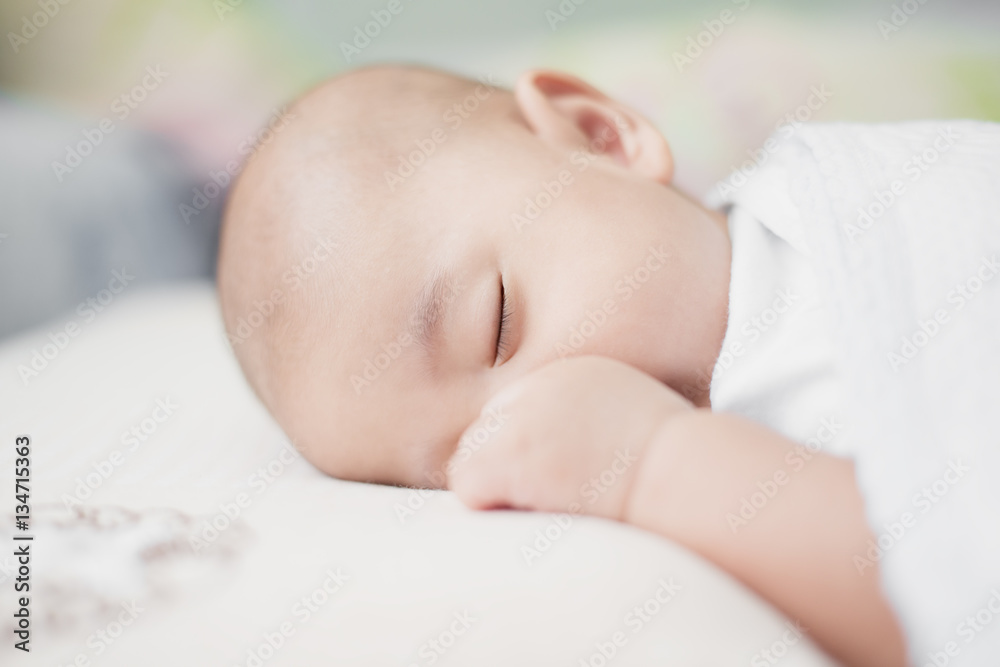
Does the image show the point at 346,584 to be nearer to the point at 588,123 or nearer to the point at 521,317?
the point at 521,317

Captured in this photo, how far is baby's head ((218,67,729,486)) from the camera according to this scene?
3.20 feet

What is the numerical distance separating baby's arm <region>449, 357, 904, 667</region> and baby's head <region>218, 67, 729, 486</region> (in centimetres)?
13

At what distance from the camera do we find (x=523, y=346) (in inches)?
38.7

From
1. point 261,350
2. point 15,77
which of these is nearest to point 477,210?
point 261,350

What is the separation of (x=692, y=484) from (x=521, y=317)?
343mm

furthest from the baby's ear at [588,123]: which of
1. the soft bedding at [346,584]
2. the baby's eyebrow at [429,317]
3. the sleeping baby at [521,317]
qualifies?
the soft bedding at [346,584]

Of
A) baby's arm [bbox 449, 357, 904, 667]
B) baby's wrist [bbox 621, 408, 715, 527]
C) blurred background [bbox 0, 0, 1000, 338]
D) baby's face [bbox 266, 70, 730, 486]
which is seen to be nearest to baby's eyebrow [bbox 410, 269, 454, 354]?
baby's face [bbox 266, 70, 730, 486]

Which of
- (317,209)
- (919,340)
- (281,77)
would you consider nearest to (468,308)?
(317,209)

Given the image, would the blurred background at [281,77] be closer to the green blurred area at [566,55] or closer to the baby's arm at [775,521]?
the green blurred area at [566,55]

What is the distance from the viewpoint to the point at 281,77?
2.19m

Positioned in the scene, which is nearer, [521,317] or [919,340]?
[919,340]

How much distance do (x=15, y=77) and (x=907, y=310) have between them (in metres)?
2.10

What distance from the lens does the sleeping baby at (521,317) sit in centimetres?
77

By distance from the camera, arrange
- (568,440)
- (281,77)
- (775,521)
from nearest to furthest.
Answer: (775,521) → (568,440) → (281,77)
